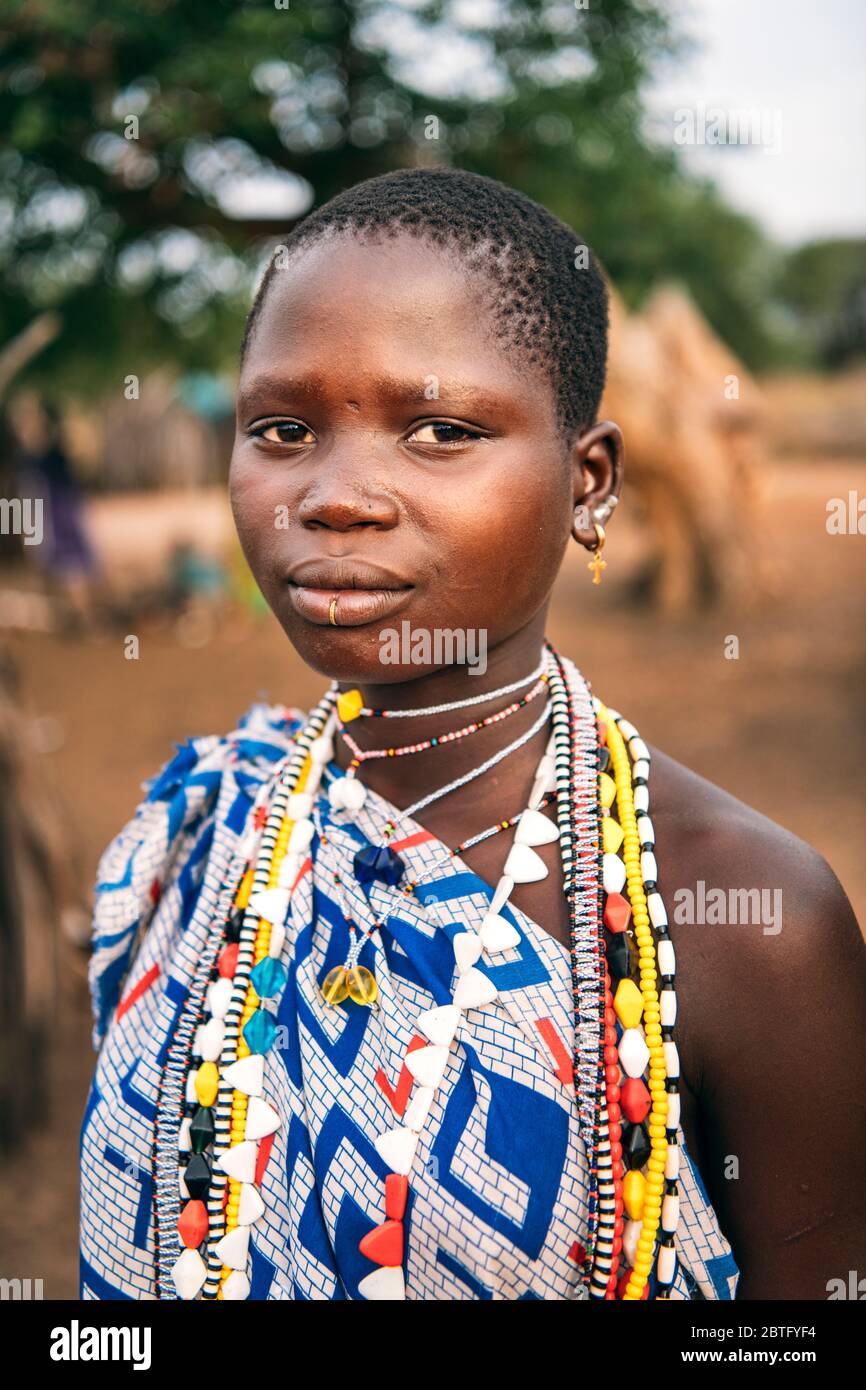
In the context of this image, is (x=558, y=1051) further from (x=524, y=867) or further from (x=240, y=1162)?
(x=240, y=1162)

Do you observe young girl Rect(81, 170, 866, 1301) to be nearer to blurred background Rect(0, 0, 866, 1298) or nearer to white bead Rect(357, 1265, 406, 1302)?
white bead Rect(357, 1265, 406, 1302)

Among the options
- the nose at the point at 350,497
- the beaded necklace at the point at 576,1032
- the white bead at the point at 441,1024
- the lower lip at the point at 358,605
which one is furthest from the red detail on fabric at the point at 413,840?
the nose at the point at 350,497

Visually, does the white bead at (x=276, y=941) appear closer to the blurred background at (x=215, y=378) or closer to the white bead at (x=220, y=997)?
the white bead at (x=220, y=997)

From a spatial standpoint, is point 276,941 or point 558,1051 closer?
point 558,1051

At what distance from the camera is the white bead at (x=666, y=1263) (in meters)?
1.42

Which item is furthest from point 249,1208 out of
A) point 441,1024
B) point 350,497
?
point 350,497

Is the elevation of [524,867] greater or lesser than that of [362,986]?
greater

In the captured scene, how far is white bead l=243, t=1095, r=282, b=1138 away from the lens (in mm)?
1505

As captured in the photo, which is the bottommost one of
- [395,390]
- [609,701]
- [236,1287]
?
[236,1287]

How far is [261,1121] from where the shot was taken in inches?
59.3

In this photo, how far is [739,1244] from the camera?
1.42 meters

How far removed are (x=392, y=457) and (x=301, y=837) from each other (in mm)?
608

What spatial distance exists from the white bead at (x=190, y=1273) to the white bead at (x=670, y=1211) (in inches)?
24.7
